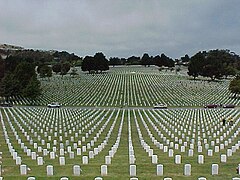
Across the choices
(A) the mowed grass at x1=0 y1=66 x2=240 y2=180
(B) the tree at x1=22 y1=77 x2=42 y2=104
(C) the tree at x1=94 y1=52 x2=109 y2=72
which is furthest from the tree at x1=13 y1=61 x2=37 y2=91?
(C) the tree at x1=94 y1=52 x2=109 y2=72

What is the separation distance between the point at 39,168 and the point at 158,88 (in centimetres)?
7004

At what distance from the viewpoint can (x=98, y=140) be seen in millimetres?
24609

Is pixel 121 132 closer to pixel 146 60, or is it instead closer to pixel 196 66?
pixel 196 66

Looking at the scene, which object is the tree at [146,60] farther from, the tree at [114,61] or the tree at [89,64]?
the tree at [89,64]

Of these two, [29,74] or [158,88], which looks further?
[158,88]

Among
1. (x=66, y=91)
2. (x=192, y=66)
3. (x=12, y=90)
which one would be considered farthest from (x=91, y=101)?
Answer: (x=192, y=66)

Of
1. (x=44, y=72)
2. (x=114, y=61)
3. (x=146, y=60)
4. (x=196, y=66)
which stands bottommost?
(x=44, y=72)

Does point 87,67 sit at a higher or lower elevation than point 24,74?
higher

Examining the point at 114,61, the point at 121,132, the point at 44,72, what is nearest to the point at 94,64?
the point at 44,72

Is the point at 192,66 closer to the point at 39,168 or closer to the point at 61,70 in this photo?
the point at 61,70

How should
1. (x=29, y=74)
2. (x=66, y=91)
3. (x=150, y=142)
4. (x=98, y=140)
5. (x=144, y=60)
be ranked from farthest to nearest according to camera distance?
(x=144, y=60) → (x=66, y=91) → (x=29, y=74) → (x=98, y=140) → (x=150, y=142)

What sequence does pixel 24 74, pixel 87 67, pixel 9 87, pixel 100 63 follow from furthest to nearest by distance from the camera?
1. pixel 100 63
2. pixel 87 67
3. pixel 24 74
4. pixel 9 87

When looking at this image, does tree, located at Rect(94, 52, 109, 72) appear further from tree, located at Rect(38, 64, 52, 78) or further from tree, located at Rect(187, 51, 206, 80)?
tree, located at Rect(187, 51, 206, 80)

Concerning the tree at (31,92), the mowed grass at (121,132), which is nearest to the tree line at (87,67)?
the tree at (31,92)
